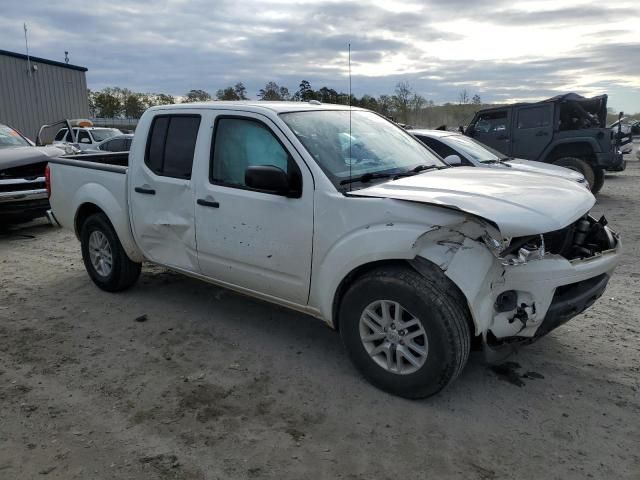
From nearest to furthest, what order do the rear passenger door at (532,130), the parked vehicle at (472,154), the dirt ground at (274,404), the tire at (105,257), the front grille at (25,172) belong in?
the dirt ground at (274,404) → the tire at (105,257) → the parked vehicle at (472,154) → the front grille at (25,172) → the rear passenger door at (532,130)

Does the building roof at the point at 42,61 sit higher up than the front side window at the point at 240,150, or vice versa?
the building roof at the point at 42,61

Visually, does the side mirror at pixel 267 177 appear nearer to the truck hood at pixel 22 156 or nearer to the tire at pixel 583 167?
the truck hood at pixel 22 156

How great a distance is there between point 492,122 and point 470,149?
4.76 m

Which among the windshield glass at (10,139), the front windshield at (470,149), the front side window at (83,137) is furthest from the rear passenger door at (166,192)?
the front side window at (83,137)

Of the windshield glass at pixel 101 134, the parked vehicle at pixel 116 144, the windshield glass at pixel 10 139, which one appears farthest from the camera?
the windshield glass at pixel 101 134

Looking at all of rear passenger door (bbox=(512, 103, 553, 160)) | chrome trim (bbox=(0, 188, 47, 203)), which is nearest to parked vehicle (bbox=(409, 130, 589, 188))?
rear passenger door (bbox=(512, 103, 553, 160))

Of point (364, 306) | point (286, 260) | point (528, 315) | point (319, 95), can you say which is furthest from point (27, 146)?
point (528, 315)

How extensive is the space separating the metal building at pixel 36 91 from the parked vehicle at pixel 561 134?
20.3m

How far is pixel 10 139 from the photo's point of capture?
30.5 feet

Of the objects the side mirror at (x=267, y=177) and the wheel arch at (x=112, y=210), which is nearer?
the side mirror at (x=267, y=177)

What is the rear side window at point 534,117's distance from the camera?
11.6 metres

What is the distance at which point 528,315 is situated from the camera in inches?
119

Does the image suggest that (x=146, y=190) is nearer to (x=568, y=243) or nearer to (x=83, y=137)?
(x=568, y=243)

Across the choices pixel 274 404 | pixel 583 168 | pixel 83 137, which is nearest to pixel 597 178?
pixel 583 168
